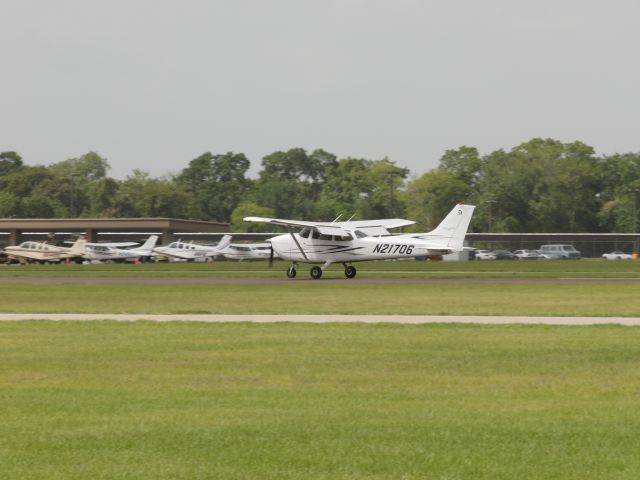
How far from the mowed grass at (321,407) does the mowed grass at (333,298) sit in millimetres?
9114

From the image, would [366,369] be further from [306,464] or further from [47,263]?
[47,263]

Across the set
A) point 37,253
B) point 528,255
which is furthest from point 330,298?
point 528,255

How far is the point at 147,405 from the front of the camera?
42.0ft

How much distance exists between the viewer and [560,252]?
413ft

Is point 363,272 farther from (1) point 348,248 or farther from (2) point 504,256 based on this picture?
(2) point 504,256

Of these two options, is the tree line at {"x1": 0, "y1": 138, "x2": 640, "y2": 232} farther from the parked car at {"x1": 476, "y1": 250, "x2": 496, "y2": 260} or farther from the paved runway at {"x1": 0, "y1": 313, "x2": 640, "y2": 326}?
the paved runway at {"x1": 0, "y1": 313, "x2": 640, "y2": 326}

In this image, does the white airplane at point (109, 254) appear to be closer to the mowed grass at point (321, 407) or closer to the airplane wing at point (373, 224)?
the airplane wing at point (373, 224)

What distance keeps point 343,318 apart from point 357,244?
102 feet

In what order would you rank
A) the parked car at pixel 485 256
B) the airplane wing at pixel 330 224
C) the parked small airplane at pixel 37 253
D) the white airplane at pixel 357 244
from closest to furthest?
the white airplane at pixel 357 244 → the airplane wing at pixel 330 224 → the parked small airplane at pixel 37 253 → the parked car at pixel 485 256

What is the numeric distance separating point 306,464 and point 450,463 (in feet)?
4.39

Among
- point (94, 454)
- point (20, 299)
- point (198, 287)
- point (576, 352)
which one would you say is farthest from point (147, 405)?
point (198, 287)

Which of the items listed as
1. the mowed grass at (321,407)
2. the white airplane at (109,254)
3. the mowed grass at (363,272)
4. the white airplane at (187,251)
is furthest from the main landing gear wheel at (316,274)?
the white airplane at (109,254)

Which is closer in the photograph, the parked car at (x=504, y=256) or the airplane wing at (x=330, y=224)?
the airplane wing at (x=330, y=224)

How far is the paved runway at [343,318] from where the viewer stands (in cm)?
2506
